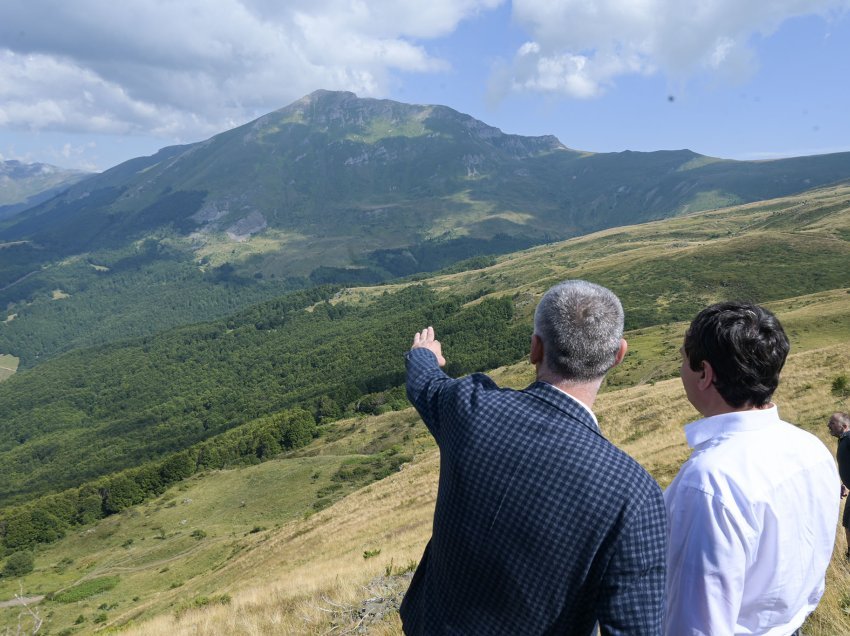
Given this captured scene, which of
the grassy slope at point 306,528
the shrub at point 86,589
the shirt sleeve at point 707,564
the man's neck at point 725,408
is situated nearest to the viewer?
the shirt sleeve at point 707,564

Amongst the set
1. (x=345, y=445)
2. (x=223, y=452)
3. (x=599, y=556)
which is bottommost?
(x=223, y=452)

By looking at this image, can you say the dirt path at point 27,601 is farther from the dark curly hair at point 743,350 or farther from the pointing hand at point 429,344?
the dark curly hair at point 743,350

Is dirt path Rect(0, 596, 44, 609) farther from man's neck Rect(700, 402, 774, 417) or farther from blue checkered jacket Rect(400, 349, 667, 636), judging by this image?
man's neck Rect(700, 402, 774, 417)

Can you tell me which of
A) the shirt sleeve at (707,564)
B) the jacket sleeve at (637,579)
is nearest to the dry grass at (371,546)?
the shirt sleeve at (707,564)

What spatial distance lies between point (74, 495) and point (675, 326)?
113 meters

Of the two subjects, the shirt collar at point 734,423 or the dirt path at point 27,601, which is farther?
the dirt path at point 27,601

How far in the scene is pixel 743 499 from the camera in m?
3.13

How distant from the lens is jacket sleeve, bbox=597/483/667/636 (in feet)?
9.53

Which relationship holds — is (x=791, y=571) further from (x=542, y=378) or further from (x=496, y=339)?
(x=496, y=339)

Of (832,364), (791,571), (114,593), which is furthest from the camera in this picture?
(114,593)

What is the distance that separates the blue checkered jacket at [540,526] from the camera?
295 cm

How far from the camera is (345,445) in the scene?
75.7 m

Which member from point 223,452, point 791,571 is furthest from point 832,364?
point 223,452

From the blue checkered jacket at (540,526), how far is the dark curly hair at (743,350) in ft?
3.23
